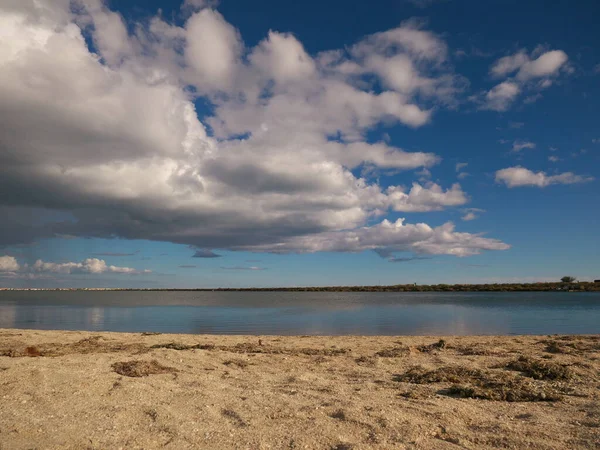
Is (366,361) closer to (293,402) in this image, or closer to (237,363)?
(237,363)

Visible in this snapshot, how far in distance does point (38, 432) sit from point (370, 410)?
6.47 m

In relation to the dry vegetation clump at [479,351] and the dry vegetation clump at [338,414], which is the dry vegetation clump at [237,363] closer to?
the dry vegetation clump at [338,414]

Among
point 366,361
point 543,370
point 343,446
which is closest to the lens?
point 343,446

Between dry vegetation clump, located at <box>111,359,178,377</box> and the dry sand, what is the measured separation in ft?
0.16

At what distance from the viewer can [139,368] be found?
12445 millimetres

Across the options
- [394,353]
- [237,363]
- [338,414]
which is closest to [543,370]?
[394,353]

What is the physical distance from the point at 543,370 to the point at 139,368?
1216cm

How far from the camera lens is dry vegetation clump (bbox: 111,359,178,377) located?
1202cm

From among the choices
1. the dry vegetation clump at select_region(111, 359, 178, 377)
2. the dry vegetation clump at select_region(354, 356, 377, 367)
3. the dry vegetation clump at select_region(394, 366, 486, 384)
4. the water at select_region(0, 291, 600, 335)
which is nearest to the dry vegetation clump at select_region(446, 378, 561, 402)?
the dry vegetation clump at select_region(394, 366, 486, 384)

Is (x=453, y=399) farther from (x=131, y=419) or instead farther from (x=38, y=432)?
(x=38, y=432)

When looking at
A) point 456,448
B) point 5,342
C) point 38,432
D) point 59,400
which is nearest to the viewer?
point 456,448

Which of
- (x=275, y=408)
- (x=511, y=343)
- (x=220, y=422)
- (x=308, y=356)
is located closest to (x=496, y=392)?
(x=275, y=408)

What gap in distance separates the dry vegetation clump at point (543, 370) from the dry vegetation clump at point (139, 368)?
10904 mm

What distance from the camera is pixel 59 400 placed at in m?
9.34
